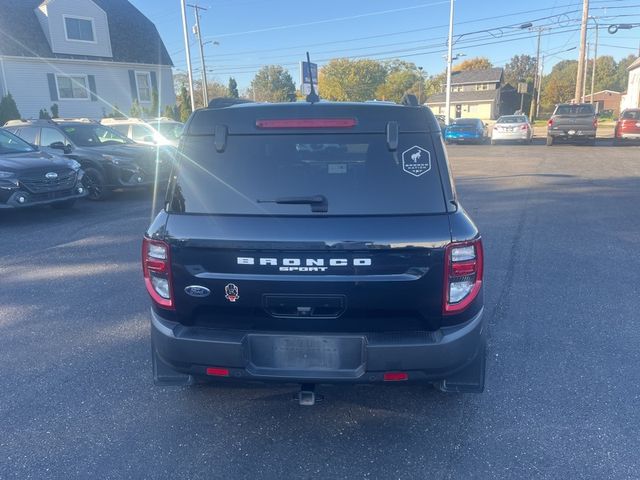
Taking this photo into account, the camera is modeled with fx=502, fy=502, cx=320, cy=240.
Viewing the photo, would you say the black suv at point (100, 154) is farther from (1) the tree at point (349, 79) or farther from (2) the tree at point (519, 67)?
(2) the tree at point (519, 67)

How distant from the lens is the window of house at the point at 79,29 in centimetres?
2772

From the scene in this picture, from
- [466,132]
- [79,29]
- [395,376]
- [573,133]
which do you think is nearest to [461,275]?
[395,376]

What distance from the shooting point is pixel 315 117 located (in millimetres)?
2855

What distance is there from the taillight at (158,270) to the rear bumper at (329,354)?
23cm

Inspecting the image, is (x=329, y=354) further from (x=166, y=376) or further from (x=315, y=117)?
(x=315, y=117)

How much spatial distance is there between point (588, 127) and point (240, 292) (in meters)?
24.4

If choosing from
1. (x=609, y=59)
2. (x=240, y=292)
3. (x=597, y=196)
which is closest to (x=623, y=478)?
(x=240, y=292)

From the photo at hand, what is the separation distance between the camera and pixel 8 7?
26188 mm

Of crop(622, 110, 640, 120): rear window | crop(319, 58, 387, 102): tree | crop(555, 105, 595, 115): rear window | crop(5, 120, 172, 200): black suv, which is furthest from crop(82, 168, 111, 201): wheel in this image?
crop(319, 58, 387, 102): tree

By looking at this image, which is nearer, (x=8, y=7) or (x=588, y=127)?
(x=588, y=127)

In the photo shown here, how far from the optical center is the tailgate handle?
2594 millimetres

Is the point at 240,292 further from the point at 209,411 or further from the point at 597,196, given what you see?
the point at 597,196

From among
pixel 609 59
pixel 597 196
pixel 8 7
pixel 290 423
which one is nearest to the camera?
pixel 290 423

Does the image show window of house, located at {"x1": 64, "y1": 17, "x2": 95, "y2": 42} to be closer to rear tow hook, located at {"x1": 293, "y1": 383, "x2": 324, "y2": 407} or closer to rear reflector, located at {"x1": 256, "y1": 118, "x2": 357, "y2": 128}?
rear reflector, located at {"x1": 256, "y1": 118, "x2": 357, "y2": 128}
